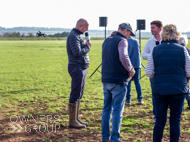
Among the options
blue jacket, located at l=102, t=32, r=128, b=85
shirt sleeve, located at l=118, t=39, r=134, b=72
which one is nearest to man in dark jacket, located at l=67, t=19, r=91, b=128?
blue jacket, located at l=102, t=32, r=128, b=85

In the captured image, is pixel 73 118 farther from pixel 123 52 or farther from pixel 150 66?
pixel 150 66

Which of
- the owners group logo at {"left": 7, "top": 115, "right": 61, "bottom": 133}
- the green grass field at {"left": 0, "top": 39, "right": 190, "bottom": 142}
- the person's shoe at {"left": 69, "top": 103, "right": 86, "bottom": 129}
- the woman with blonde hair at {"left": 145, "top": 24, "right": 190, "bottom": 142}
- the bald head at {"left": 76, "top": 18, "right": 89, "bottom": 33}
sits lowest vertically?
the green grass field at {"left": 0, "top": 39, "right": 190, "bottom": 142}

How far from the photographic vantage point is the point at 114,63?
15.1 feet

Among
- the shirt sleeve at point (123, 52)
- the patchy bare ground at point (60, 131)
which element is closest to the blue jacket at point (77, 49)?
the shirt sleeve at point (123, 52)

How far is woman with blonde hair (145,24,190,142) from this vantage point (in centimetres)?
404

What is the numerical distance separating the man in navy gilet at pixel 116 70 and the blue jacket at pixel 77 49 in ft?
2.77

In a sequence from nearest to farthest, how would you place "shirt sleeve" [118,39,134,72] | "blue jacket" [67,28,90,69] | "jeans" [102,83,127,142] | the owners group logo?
"shirt sleeve" [118,39,134,72] → "jeans" [102,83,127,142] → "blue jacket" [67,28,90,69] → the owners group logo

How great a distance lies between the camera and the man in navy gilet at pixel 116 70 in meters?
4.53

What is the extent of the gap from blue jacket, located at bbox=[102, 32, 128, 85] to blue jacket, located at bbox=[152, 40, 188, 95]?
714 millimetres

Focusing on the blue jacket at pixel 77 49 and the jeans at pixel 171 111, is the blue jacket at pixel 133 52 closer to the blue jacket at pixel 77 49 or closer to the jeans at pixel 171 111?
the blue jacket at pixel 77 49

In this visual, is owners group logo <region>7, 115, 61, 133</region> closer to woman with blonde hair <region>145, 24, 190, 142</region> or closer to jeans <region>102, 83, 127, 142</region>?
jeans <region>102, 83, 127, 142</region>

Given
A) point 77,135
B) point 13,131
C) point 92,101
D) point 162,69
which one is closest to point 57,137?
point 77,135

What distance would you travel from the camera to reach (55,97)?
9094mm

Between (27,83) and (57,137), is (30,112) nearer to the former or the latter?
(57,137)
